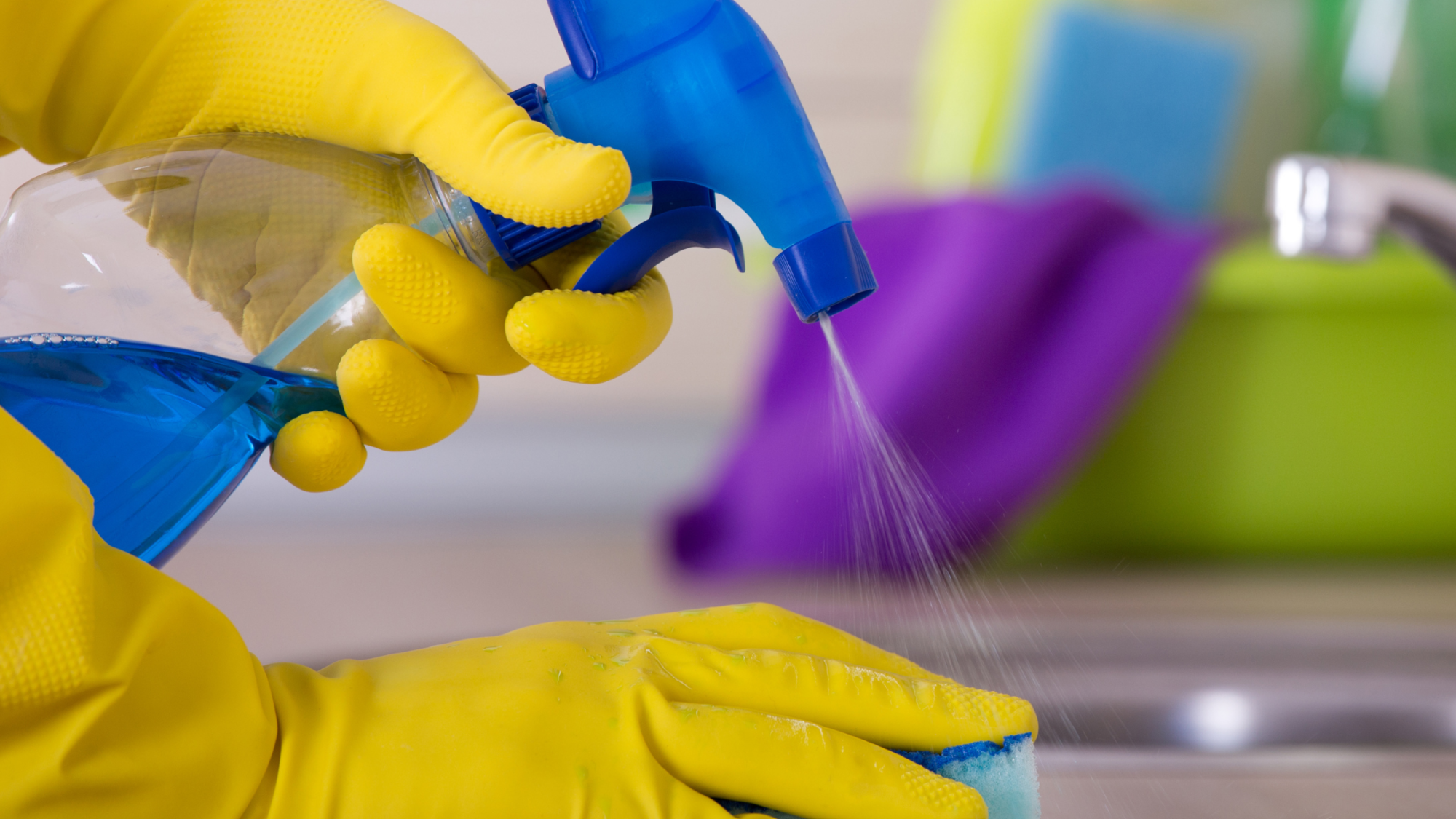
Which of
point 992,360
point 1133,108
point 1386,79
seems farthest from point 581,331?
point 1386,79

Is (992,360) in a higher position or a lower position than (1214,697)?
higher

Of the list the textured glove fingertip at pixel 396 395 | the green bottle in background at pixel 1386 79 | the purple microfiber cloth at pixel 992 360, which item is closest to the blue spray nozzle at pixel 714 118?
the textured glove fingertip at pixel 396 395

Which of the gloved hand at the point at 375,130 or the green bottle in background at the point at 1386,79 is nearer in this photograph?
the gloved hand at the point at 375,130

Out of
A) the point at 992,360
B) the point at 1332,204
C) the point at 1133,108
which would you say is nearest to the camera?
the point at 1332,204

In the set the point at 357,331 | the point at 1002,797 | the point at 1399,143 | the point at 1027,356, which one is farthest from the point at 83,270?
the point at 1399,143

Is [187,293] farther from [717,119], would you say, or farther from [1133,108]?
[1133,108]

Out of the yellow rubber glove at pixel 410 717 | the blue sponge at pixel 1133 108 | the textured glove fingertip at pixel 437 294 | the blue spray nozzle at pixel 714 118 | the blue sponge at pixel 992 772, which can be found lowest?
the yellow rubber glove at pixel 410 717

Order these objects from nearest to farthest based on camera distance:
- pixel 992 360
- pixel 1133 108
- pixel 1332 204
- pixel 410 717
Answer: pixel 410 717 → pixel 1332 204 → pixel 992 360 → pixel 1133 108

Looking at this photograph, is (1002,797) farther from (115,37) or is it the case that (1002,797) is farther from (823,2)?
(823,2)

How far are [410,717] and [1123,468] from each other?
0.86 metres

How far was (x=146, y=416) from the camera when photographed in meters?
0.39

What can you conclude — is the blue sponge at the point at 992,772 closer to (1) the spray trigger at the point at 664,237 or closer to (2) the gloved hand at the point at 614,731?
(2) the gloved hand at the point at 614,731

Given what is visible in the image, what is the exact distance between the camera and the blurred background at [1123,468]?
2.04 ft

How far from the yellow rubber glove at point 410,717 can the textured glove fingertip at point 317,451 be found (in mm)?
91
